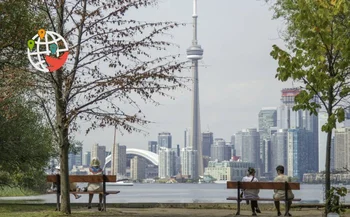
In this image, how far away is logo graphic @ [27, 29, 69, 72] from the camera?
20578 mm

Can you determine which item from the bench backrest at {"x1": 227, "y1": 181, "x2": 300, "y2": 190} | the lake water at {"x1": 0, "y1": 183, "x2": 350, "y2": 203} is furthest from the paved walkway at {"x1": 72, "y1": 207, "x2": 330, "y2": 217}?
the lake water at {"x1": 0, "y1": 183, "x2": 350, "y2": 203}

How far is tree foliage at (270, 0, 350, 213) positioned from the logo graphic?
16.5 feet

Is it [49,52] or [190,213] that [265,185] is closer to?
[190,213]

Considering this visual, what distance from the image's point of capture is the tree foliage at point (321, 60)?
61.3 feet

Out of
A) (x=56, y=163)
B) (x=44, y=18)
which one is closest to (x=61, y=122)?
(x=44, y=18)

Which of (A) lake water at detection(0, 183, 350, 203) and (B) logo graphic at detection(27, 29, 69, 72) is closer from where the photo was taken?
(B) logo graphic at detection(27, 29, 69, 72)

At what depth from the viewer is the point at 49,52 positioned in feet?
67.7

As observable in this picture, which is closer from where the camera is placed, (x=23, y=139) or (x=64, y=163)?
(x=64, y=163)

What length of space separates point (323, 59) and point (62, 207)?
23.1 ft

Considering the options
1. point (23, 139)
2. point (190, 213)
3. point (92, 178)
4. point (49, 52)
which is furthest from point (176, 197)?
point (49, 52)

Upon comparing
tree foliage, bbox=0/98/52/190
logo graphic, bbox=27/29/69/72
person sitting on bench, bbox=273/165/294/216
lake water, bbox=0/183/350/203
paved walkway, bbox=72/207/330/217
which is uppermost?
logo graphic, bbox=27/29/69/72

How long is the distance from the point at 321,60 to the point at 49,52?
6.36 metres

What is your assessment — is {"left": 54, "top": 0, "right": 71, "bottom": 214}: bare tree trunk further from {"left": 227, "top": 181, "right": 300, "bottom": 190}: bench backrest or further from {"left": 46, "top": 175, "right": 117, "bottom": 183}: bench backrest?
{"left": 227, "top": 181, "right": 300, "bottom": 190}: bench backrest

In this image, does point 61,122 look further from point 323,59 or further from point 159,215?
point 323,59
